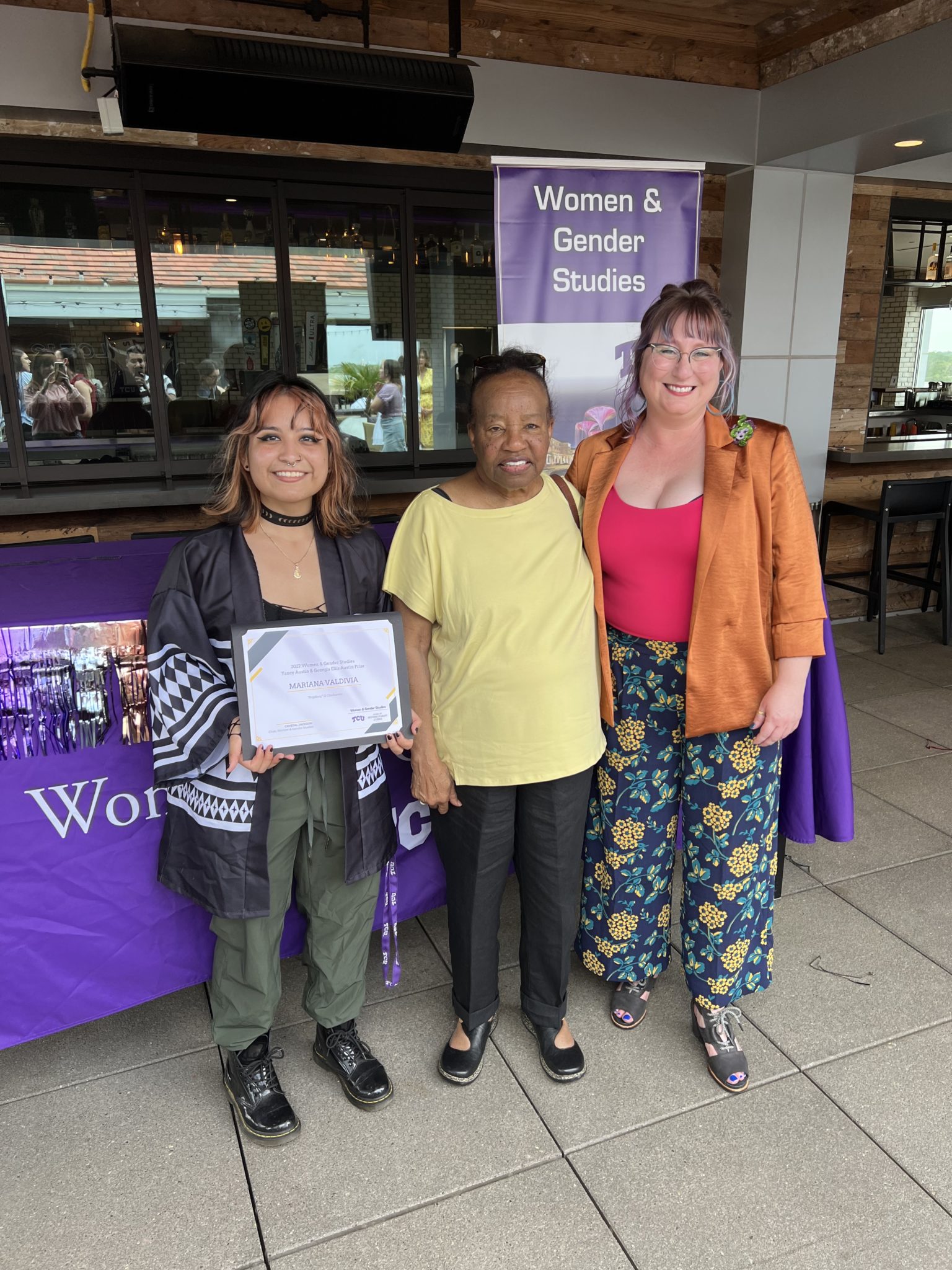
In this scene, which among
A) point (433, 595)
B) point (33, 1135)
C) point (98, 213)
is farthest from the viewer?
point (98, 213)

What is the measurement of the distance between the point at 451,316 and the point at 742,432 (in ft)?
11.5

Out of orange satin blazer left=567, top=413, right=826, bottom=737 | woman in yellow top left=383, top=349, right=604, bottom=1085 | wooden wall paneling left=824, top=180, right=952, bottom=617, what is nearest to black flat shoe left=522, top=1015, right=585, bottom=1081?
woman in yellow top left=383, top=349, right=604, bottom=1085

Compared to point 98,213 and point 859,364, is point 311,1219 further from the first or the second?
point 859,364

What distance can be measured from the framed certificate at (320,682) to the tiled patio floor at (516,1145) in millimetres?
901

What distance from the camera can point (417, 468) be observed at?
4844 mm

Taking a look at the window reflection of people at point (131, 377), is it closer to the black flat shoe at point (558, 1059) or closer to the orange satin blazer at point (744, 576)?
the orange satin blazer at point (744, 576)

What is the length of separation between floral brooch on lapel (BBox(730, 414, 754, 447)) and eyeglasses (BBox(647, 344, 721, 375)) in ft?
0.42

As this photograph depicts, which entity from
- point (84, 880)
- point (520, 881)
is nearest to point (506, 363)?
point (520, 881)

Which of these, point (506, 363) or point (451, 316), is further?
point (451, 316)

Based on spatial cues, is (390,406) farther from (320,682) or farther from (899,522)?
(320,682)

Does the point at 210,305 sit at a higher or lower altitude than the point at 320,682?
higher

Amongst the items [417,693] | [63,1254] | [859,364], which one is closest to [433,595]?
[417,693]

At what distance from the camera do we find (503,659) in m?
1.70

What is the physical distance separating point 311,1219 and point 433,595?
123 cm
